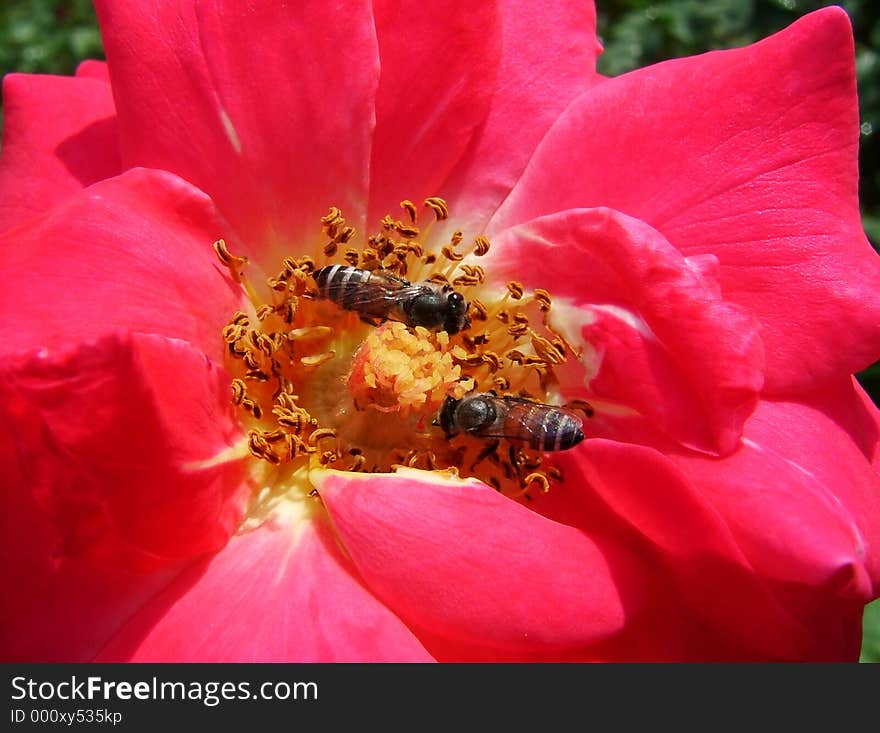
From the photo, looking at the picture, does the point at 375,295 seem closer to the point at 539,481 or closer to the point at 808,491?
the point at 539,481

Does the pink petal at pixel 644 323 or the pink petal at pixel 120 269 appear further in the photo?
the pink petal at pixel 644 323

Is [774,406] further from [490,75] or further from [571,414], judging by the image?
[490,75]

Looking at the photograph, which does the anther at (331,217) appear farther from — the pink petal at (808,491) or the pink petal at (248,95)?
the pink petal at (808,491)

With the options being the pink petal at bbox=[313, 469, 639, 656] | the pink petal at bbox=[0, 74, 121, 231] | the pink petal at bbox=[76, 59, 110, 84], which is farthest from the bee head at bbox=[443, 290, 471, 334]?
the pink petal at bbox=[76, 59, 110, 84]

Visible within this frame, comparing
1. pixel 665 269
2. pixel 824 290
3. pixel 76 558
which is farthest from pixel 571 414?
pixel 76 558

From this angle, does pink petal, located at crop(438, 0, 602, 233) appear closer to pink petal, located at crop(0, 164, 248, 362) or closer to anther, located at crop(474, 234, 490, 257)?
anther, located at crop(474, 234, 490, 257)

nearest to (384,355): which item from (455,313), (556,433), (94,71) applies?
(455,313)

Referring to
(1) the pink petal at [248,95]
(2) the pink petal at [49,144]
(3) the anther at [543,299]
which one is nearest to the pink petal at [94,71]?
(2) the pink petal at [49,144]
